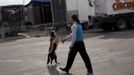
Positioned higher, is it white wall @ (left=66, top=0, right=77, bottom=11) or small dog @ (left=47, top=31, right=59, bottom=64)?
white wall @ (left=66, top=0, right=77, bottom=11)

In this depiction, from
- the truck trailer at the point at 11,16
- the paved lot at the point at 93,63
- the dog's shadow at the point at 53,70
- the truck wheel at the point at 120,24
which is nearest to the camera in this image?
the paved lot at the point at 93,63

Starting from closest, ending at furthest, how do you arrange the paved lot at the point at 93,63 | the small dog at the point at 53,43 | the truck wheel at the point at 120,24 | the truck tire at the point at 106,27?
the paved lot at the point at 93,63 → the small dog at the point at 53,43 → the truck wheel at the point at 120,24 → the truck tire at the point at 106,27

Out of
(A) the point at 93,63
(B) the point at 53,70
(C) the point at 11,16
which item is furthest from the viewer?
(C) the point at 11,16

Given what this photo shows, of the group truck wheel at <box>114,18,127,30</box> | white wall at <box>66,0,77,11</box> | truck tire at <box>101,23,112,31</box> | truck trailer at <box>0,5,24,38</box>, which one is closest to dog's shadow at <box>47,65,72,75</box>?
truck wheel at <box>114,18,127,30</box>

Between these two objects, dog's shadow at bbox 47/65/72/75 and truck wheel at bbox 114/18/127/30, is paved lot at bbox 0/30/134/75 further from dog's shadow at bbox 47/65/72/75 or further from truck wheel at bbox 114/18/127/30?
truck wheel at bbox 114/18/127/30

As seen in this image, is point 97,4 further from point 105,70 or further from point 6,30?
point 105,70

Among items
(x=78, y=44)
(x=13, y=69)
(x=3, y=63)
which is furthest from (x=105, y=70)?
(x=3, y=63)

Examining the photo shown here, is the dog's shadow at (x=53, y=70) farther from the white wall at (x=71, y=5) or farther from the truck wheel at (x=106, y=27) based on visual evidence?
the white wall at (x=71, y=5)

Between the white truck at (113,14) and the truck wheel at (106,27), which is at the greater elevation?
the white truck at (113,14)

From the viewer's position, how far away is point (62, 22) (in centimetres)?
3828

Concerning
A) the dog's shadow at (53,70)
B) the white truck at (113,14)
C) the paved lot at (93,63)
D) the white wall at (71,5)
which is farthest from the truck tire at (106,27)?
the dog's shadow at (53,70)

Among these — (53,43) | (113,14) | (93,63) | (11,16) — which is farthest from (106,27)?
(93,63)

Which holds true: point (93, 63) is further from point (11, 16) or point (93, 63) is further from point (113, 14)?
point (11, 16)

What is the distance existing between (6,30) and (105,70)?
2617cm
